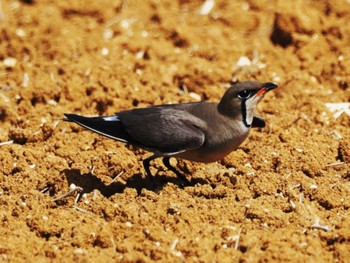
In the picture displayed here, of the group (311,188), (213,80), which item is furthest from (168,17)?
(311,188)

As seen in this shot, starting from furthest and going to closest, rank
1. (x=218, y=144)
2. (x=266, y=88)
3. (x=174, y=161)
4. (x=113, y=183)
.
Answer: (x=174, y=161) < (x=113, y=183) < (x=266, y=88) < (x=218, y=144)

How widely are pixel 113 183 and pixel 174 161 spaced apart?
66 centimetres

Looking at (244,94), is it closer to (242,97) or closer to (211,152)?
(242,97)

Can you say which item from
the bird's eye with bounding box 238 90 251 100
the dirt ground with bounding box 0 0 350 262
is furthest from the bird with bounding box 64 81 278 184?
the dirt ground with bounding box 0 0 350 262

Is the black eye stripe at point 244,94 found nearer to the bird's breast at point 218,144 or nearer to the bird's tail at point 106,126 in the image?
the bird's breast at point 218,144

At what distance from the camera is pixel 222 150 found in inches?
229

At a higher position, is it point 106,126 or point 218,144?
point 218,144

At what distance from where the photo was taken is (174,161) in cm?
645

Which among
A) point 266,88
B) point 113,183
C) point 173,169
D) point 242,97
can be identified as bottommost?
point 113,183

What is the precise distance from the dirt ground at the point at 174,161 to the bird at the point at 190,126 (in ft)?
0.92

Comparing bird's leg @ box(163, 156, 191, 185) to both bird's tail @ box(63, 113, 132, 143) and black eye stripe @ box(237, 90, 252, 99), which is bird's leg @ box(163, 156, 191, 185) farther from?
black eye stripe @ box(237, 90, 252, 99)

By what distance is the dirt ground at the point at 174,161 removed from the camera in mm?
5109

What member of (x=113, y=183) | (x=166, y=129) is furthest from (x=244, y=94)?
(x=113, y=183)

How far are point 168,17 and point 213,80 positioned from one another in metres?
1.69
